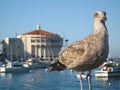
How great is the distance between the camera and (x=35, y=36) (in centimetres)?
15112

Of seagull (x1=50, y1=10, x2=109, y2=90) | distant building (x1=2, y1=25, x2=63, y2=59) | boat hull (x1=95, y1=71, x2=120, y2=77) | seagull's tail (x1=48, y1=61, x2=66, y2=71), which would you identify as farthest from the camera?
distant building (x1=2, y1=25, x2=63, y2=59)

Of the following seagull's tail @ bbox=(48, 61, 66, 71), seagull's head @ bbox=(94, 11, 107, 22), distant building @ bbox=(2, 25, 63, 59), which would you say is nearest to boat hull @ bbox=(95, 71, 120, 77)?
seagull's tail @ bbox=(48, 61, 66, 71)

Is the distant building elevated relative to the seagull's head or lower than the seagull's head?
elevated

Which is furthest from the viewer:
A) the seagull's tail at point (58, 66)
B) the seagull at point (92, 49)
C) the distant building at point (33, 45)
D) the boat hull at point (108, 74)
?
the distant building at point (33, 45)

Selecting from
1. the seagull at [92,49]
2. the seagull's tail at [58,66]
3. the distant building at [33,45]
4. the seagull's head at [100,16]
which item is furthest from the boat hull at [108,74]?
the distant building at [33,45]

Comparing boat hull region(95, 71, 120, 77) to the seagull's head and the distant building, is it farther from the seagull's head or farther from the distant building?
the distant building

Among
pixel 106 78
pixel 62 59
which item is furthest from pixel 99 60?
pixel 106 78

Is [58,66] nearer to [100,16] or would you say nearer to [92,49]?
[92,49]

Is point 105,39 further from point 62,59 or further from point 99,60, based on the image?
point 62,59

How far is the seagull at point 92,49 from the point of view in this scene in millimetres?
6949

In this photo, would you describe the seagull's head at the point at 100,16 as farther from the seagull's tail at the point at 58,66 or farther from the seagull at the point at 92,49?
the seagull's tail at the point at 58,66

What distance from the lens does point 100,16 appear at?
7.07 metres

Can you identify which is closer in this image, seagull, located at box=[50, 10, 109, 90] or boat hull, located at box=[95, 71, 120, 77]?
seagull, located at box=[50, 10, 109, 90]

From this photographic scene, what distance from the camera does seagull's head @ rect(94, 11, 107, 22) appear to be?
23.1 ft
